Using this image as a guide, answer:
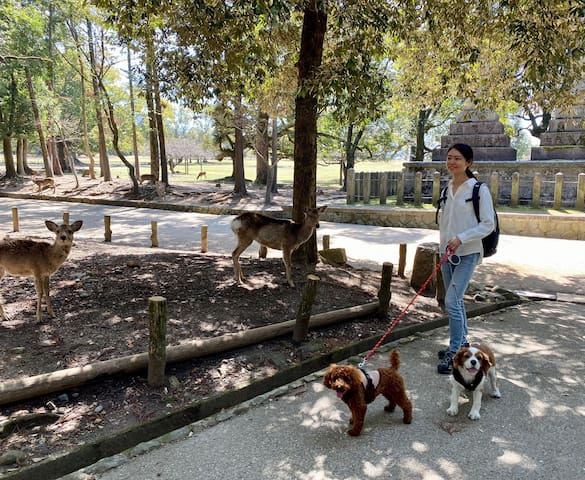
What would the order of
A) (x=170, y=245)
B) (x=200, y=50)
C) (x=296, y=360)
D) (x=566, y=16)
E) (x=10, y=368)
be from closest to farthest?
(x=10, y=368) < (x=296, y=360) < (x=566, y=16) < (x=200, y=50) < (x=170, y=245)

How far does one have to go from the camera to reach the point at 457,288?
4520 mm

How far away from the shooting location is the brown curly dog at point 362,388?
3.46 meters

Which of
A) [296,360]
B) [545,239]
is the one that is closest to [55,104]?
[545,239]

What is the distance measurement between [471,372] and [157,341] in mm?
2577

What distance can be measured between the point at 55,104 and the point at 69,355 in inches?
1123

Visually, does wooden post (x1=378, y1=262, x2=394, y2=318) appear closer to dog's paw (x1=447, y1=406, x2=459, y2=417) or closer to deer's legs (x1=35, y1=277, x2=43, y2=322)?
dog's paw (x1=447, y1=406, x2=459, y2=417)

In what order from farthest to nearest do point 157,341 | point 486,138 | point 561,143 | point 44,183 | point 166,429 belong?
point 44,183 → point 486,138 → point 561,143 → point 157,341 → point 166,429

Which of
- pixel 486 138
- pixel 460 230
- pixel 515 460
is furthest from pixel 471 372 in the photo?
pixel 486 138

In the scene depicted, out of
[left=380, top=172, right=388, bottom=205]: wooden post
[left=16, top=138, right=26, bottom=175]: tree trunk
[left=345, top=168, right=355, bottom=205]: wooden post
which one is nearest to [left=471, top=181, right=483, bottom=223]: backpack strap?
[left=380, top=172, right=388, bottom=205]: wooden post

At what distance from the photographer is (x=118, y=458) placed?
11.0ft

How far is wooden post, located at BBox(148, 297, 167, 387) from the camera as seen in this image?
13.2 feet

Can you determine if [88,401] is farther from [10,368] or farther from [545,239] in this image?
[545,239]

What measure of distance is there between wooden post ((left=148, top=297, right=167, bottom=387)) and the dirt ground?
4.7 inches

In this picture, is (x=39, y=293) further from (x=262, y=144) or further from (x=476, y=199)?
(x=262, y=144)
